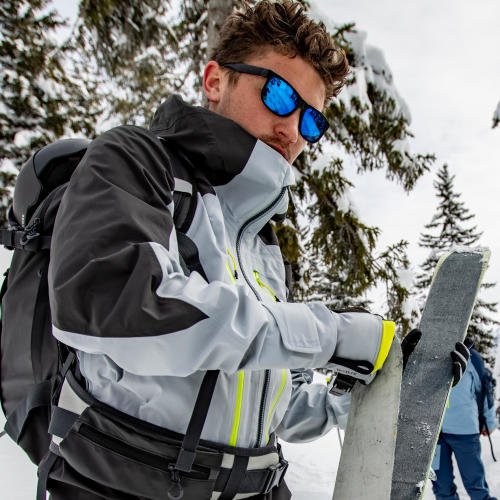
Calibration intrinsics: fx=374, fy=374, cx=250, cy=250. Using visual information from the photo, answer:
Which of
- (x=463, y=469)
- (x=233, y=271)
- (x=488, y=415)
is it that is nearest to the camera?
(x=233, y=271)

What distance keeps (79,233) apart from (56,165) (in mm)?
499

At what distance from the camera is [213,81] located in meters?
1.51

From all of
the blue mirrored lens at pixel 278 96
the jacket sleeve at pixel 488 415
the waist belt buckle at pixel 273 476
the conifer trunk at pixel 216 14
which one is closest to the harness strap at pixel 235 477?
the waist belt buckle at pixel 273 476

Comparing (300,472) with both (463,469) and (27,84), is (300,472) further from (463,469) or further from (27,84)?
(27,84)

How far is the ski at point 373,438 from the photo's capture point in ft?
3.69

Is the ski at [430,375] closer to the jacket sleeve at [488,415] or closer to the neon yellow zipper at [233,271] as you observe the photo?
the neon yellow zipper at [233,271]

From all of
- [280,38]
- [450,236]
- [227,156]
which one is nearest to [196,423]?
[227,156]

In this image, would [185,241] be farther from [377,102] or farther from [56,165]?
[377,102]

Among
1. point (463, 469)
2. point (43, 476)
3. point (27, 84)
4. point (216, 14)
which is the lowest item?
point (43, 476)

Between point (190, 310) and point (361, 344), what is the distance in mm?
487

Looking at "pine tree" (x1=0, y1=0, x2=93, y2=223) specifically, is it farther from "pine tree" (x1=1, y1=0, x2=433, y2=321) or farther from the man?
the man

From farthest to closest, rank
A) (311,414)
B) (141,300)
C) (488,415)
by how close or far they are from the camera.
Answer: (488,415), (311,414), (141,300)

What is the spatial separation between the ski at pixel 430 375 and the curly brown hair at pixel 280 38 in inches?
45.8

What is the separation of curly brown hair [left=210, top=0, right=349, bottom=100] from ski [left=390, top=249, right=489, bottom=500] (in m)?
1.16
